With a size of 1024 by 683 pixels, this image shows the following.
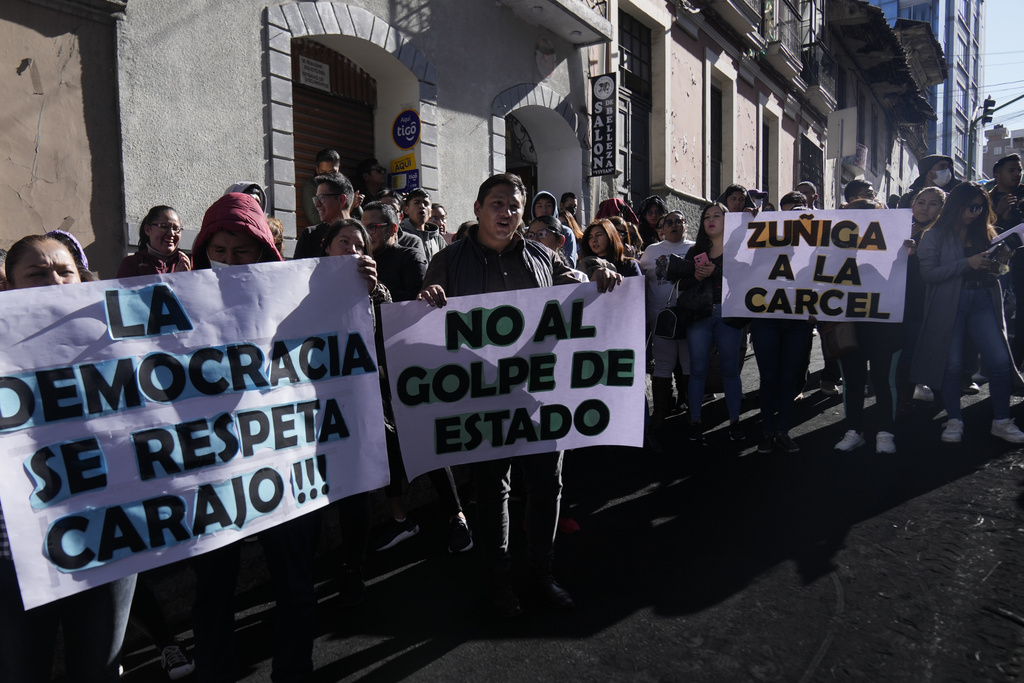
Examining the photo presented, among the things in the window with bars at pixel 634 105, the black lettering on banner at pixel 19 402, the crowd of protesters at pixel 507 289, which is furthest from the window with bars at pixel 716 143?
the black lettering on banner at pixel 19 402

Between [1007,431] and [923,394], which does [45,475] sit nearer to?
[1007,431]

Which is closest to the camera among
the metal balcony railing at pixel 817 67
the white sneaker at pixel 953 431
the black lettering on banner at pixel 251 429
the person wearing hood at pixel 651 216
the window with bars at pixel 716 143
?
the black lettering on banner at pixel 251 429

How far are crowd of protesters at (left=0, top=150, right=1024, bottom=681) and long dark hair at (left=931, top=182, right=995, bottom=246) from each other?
0.01 metres

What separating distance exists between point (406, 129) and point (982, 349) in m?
6.88

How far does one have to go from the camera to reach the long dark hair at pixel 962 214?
17.3ft

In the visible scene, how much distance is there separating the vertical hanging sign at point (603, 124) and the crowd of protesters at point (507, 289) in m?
4.30

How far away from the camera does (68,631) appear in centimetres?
208

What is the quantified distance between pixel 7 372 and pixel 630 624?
2.36 meters

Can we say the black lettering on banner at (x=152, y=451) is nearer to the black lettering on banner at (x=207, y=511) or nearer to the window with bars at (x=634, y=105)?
the black lettering on banner at (x=207, y=511)

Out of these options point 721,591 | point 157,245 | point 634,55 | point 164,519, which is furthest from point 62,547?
point 634,55

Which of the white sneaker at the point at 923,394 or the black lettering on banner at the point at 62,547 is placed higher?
the black lettering on banner at the point at 62,547

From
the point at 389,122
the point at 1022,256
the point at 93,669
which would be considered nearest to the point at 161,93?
the point at 389,122

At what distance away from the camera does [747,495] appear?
4504 millimetres

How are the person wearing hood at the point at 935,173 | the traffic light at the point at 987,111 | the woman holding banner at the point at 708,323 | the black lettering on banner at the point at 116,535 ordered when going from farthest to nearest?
the traffic light at the point at 987,111 → the person wearing hood at the point at 935,173 → the woman holding banner at the point at 708,323 → the black lettering on banner at the point at 116,535
